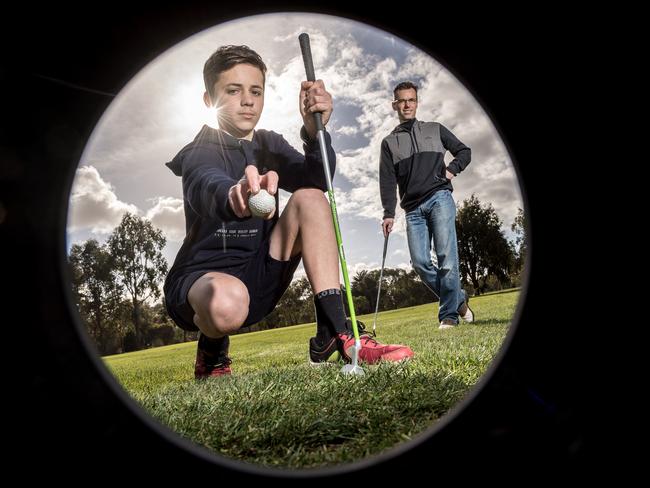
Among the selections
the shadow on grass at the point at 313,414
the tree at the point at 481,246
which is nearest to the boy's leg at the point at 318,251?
the shadow on grass at the point at 313,414

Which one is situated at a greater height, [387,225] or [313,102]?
[313,102]

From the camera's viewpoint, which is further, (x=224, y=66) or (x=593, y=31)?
(x=224, y=66)

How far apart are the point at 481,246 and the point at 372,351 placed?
13972 millimetres

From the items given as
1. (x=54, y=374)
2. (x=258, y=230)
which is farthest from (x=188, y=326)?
(x=54, y=374)

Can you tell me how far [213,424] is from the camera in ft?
4.27

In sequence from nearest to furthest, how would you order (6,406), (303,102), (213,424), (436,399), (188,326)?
(6,406) < (213,424) < (436,399) < (303,102) < (188,326)

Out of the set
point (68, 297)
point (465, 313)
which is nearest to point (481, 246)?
point (465, 313)

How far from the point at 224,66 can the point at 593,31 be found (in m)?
2.37

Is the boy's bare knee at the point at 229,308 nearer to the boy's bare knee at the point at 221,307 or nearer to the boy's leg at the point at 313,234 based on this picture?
the boy's bare knee at the point at 221,307

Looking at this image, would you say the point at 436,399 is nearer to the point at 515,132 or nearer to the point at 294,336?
the point at 515,132

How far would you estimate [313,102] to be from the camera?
7.73 ft

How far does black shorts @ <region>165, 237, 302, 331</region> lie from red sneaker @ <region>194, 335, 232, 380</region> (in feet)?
0.45

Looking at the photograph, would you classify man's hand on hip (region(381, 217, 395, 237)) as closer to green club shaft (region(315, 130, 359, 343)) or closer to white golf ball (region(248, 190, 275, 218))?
green club shaft (region(315, 130, 359, 343))

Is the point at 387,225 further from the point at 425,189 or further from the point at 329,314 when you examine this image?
the point at 329,314
